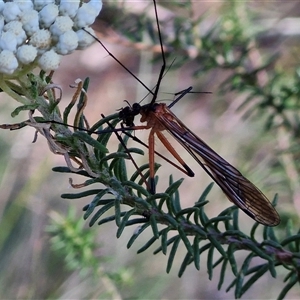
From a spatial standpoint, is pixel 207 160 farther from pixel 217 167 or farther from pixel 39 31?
pixel 39 31

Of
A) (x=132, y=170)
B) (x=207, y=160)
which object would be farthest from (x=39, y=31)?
(x=132, y=170)

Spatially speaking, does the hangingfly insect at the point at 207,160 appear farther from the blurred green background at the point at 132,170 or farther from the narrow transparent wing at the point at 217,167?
the blurred green background at the point at 132,170

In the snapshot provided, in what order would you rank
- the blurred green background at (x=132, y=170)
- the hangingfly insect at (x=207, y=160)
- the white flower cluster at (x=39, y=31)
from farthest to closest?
the blurred green background at (x=132, y=170) < the hangingfly insect at (x=207, y=160) < the white flower cluster at (x=39, y=31)

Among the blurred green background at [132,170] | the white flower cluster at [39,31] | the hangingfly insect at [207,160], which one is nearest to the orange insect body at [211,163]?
the hangingfly insect at [207,160]

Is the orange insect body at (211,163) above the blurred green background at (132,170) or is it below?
below

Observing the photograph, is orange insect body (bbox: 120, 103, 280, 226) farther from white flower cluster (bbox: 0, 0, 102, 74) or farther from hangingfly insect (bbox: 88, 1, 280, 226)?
white flower cluster (bbox: 0, 0, 102, 74)

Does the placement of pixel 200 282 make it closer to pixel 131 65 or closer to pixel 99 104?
pixel 99 104

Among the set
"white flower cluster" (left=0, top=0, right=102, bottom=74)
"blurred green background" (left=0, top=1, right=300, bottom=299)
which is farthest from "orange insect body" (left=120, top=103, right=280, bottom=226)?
"blurred green background" (left=0, top=1, right=300, bottom=299)

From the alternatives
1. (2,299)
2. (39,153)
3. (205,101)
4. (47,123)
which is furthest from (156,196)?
(205,101)
